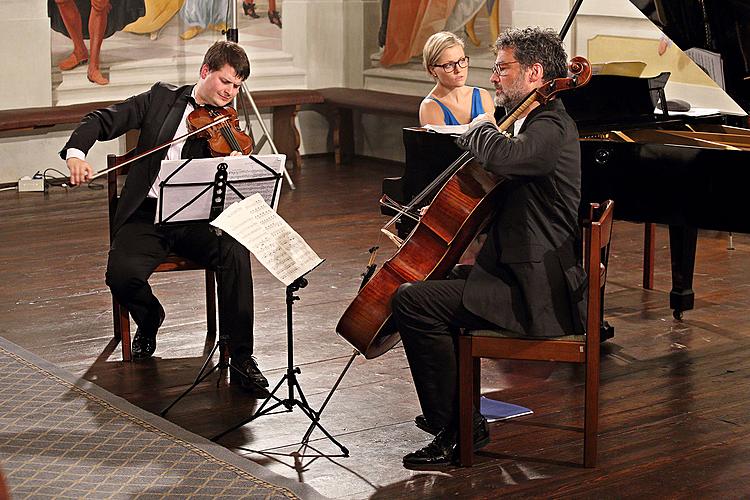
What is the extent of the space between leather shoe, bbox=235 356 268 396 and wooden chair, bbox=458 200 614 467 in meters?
0.90

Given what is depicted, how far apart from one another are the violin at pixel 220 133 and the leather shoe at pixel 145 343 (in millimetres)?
709

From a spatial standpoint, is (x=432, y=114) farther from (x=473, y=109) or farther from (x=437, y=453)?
(x=437, y=453)

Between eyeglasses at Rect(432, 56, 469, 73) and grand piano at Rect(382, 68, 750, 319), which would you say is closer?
grand piano at Rect(382, 68, 750, 319)

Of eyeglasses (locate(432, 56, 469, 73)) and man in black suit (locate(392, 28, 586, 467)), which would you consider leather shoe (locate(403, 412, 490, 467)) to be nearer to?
man in black suit (locate(392, 28, 586, 467))

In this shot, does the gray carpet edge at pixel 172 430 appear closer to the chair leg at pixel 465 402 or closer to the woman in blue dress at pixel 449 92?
the chair leg at pixel 465 402

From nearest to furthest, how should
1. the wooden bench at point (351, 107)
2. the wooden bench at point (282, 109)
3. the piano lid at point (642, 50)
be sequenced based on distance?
the piano lid at point (642, 50)
the wooden bench at point (282, 109)
the wooden bench at point (351, 107)

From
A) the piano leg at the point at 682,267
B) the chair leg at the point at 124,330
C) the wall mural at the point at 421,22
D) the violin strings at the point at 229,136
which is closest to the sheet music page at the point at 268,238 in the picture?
the violin strings at the point at 229,136

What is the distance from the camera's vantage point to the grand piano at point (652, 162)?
13.9 ft

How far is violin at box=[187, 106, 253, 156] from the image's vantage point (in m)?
4.27

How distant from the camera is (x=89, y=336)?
15.9 feet

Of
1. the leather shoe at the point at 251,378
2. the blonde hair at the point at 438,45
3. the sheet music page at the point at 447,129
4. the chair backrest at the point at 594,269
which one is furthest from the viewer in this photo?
the blonde hair at the point at 438,45

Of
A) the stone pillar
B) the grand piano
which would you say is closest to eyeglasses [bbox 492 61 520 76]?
the grand piano

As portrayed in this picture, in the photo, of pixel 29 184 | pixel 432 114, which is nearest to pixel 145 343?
pixel 432 114

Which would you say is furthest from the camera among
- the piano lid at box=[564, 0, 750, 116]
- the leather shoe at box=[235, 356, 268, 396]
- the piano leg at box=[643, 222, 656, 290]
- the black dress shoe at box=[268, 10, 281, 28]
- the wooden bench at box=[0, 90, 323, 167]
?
the black dress shoe at box=[268, 10, 281, 28]
